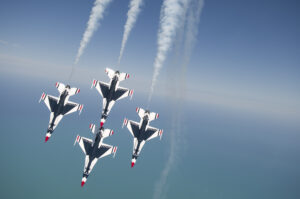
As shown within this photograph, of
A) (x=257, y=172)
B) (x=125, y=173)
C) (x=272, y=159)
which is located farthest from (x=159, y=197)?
(x=272, y=159)

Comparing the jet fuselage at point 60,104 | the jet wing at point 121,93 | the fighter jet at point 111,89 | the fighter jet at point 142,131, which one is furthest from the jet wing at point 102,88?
the fighter jet at point 142,131

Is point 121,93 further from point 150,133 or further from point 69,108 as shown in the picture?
point 69,108

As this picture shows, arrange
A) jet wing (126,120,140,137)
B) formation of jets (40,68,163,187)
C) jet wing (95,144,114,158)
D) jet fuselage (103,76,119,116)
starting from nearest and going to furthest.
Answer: formation of jets (40,68,163,187) → jet fuselage (103,76,119,116) → jet wing (95,144,114,158) → jet wing (126,120,140,137)

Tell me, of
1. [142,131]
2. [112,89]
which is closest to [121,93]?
[112,89]

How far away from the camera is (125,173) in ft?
247

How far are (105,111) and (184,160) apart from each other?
97060mm

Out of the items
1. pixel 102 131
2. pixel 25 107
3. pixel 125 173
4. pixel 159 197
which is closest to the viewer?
pixel 102 131

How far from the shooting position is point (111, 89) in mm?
23875

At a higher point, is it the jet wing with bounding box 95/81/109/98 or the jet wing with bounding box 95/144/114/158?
the jet wing with bounding box 95/81/109/98

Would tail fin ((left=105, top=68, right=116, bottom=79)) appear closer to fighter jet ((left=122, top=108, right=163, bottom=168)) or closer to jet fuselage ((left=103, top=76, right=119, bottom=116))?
jet fuselage ((left=103, top=76, right=119, bottom=116))

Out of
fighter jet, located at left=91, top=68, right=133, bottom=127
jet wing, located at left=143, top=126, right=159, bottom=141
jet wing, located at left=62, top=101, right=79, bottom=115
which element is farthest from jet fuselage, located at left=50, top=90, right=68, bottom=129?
jet wing, located at left=143, top=126, right=159, bottom=141

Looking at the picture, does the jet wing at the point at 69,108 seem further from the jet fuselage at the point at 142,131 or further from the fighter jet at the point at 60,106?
the jet fuselage at the point at 142,131

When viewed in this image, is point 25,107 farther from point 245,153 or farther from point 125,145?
point 245,153

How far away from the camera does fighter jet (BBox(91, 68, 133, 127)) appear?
23766 mm
